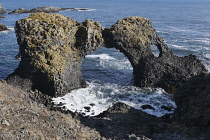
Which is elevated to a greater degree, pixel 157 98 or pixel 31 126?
pixel 31 126

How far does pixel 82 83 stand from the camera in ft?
133

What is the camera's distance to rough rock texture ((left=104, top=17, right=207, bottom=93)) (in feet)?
137

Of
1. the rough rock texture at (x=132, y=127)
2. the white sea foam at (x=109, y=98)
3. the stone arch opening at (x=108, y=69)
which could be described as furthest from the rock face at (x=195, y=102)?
the stone arch opening at (x=108, y=69)

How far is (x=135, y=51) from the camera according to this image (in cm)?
4269

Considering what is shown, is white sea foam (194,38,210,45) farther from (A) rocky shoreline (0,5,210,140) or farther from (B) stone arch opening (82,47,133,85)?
(A) rocky shoreline (0,5,210,140)

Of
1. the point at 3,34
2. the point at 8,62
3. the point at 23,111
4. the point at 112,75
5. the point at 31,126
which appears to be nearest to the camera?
the point at 31,126

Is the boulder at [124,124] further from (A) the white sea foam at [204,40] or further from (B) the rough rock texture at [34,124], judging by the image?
(A) the white sea foam at [204,40]

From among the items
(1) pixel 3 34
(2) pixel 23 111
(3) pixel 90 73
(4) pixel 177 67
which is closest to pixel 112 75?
(3) pixel 90 73

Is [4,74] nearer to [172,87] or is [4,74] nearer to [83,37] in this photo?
[83,37]

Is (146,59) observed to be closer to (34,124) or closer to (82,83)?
(82,83)

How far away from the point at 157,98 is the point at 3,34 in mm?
62508

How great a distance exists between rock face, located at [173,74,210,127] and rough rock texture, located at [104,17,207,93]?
12.7m

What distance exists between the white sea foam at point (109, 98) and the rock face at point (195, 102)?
5.70m

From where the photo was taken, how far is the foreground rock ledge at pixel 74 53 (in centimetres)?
3619
